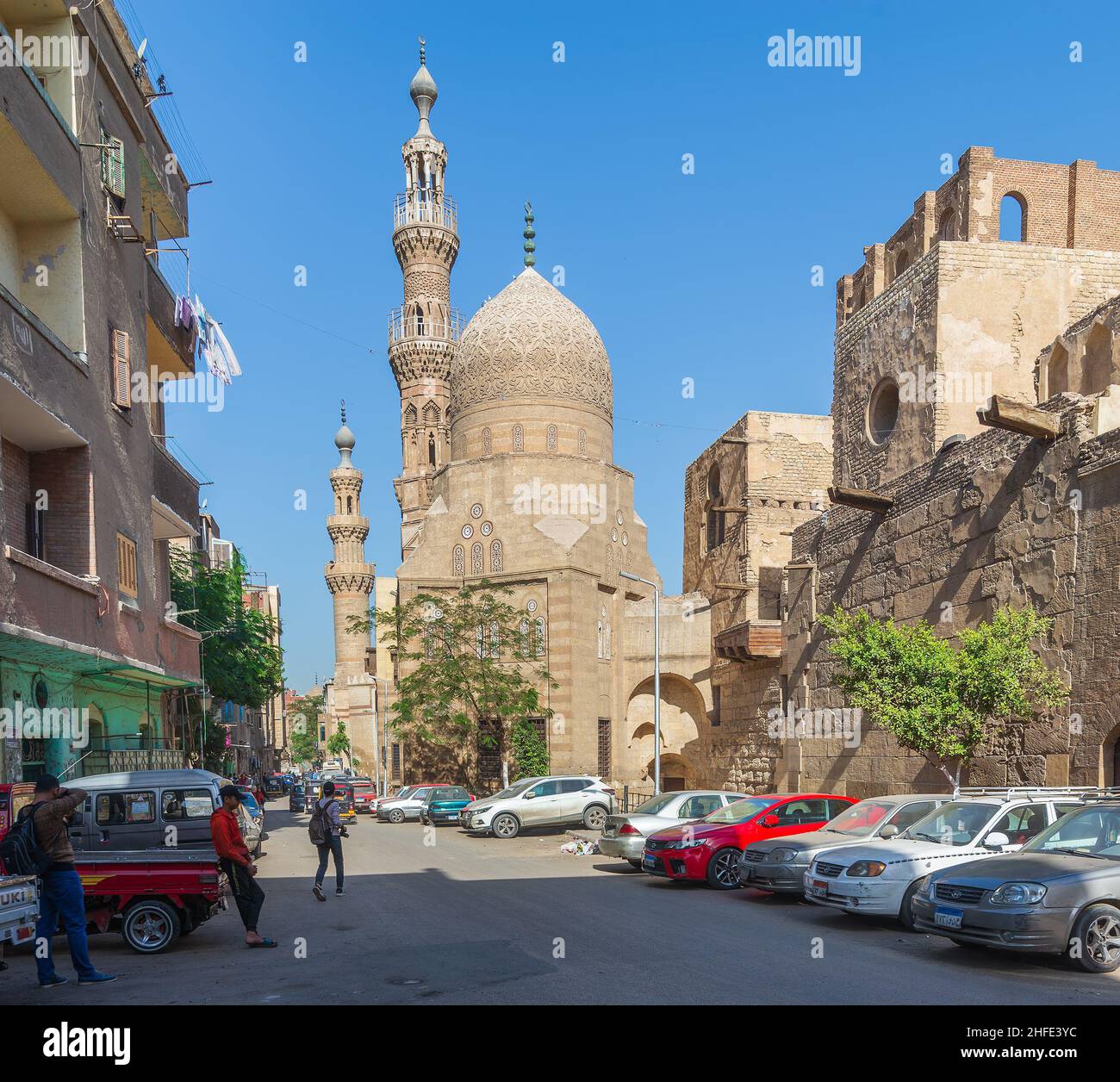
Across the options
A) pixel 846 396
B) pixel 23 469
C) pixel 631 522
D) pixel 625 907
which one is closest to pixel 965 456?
pixel 846 396

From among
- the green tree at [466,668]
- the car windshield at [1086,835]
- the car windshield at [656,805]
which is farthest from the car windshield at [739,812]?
the green tree at [466,668]

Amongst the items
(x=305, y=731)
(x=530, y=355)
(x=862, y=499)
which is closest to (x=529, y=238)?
(x=530, y=355)

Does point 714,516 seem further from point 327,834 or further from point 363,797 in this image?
point 327,834

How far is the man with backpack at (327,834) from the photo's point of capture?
44.9 ft

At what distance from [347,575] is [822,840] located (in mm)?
65443

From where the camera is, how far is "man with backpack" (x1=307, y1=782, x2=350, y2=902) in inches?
539

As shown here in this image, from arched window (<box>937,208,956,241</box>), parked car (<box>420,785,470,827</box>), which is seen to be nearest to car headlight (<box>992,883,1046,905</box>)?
arched window (<box>937,208,956,241</box>)

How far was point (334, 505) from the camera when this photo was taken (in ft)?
255

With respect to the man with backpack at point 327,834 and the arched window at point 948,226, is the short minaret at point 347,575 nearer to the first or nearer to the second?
the arched window at point 948,226

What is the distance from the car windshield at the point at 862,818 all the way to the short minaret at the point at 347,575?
6292cm

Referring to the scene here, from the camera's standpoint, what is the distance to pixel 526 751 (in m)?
38.9

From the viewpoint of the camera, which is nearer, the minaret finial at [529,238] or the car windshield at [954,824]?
the car windshield at [954,824]
